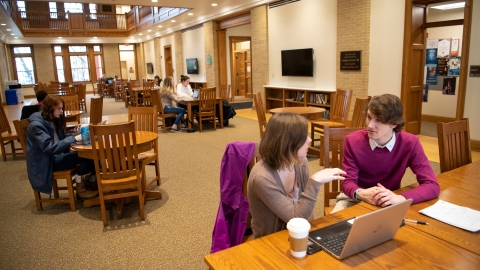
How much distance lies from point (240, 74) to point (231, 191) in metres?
12.2

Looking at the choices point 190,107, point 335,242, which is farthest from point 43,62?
point 335,242

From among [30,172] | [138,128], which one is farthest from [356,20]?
[30,172]

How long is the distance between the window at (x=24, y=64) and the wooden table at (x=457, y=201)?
68.9 feet

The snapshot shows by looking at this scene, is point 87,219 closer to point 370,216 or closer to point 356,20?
point 370,216

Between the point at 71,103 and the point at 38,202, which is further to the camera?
the point at 71,103

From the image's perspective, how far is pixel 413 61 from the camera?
606 cm

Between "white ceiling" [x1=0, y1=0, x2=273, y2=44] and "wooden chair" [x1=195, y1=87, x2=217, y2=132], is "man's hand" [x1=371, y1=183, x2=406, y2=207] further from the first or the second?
"white ceiling" [x1=0, y1=0, x2=273, y2=44]

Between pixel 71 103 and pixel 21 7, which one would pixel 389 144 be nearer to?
pixel 71 103

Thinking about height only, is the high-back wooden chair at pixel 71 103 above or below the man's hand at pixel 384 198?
above

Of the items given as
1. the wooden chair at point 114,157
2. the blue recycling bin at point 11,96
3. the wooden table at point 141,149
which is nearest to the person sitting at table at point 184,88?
the wooden table at point 141,149

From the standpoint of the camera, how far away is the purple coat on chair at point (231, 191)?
179 cm

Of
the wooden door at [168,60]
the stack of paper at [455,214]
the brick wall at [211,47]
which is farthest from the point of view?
the wooden door at [168,60]

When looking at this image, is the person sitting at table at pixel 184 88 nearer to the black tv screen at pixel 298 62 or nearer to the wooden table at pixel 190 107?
the wooden table at pixel 190 107

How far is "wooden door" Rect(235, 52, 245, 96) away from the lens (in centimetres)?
1344
